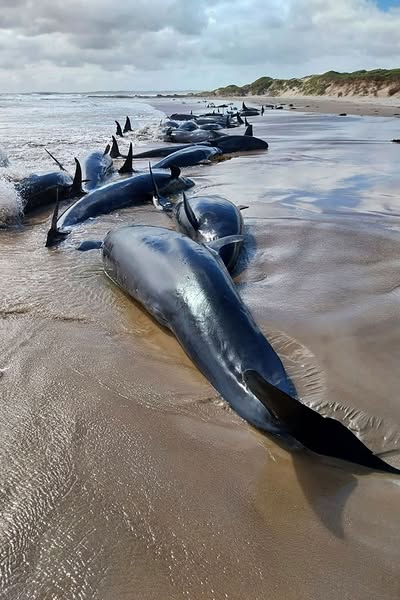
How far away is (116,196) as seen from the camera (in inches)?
266

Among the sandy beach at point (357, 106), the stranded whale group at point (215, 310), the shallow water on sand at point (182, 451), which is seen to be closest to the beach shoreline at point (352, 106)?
the sandy beach at point (357, 106)

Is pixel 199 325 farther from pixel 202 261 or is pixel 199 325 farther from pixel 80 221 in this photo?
pixel 80 221

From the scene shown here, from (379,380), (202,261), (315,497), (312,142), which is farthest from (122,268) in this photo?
(312,142)

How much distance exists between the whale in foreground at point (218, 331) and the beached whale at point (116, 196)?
2.05 m

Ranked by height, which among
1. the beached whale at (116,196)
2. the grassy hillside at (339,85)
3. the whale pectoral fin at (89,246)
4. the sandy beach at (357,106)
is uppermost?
the grassy hillside at (339,85)

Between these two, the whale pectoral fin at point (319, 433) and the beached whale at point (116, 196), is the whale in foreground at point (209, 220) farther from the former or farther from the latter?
the whale pectoral fin at point (319, 433)

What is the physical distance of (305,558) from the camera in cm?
163

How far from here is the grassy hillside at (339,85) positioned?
41625 millimetres

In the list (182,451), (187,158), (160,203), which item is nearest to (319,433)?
(182,451)

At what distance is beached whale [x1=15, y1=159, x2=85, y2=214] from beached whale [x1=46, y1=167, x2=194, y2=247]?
59 cm

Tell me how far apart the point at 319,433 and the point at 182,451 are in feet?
1.91

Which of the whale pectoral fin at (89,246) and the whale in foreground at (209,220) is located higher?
the whale in foreground at (209,220)

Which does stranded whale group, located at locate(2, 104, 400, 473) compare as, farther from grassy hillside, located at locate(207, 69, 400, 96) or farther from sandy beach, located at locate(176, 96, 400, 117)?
grassy hillside, located at locate(207, 69, 400, 96)

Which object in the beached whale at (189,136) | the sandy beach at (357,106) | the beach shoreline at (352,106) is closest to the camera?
the beached whale at (189,136)
